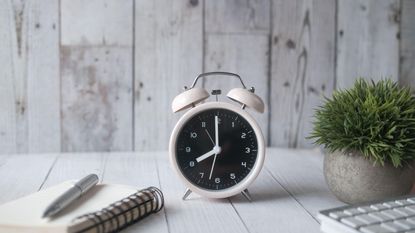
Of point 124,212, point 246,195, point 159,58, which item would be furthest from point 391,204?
point 159,58

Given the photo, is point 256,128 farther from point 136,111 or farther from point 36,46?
point 36,46

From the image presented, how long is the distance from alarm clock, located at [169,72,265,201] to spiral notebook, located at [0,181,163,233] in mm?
81

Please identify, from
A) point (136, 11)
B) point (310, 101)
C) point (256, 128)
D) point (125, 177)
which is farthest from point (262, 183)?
point (136, 11)

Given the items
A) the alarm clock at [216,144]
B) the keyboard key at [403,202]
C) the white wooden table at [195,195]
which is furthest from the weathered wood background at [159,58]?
the keyboard key at [403,202]

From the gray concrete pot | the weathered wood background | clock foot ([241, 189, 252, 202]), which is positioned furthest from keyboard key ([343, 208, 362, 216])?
the weathered wood background

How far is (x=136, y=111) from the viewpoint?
4.48 ft

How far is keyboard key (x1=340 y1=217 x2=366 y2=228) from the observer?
2.37 ft

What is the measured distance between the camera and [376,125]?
0.89 meters

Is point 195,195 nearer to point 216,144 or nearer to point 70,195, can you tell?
point 216,144

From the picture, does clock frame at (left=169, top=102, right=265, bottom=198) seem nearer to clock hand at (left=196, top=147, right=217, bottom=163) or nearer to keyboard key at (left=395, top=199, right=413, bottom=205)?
clock hand at (left=196, top=147, right=217, bottom=163)

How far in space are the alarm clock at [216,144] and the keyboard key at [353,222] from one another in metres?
0.25

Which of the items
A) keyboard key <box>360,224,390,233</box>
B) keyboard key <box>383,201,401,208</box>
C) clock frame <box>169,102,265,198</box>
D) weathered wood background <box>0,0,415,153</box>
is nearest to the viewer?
keyboard key <box>360,224,390,233</box>

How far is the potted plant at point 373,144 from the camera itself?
0.89m

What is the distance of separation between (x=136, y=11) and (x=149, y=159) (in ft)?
1.14
